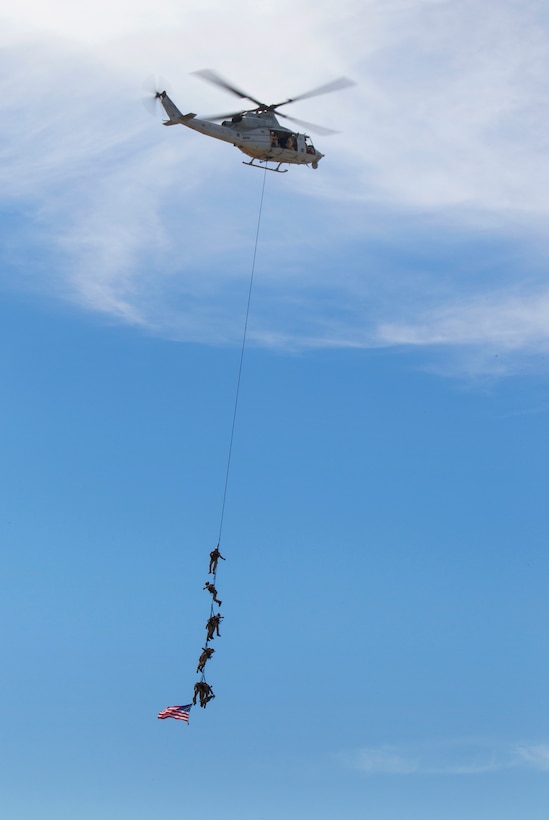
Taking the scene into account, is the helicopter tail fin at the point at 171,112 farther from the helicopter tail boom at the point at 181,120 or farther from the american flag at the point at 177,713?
the american flag at the point at 177,713

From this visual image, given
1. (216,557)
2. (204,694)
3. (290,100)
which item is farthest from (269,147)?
(204,694)

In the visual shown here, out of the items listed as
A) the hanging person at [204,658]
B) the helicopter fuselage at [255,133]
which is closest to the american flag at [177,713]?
the hanging person at [204,658]

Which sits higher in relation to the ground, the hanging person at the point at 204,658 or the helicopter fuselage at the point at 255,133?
the helicopter fuselage at the point at 255,133

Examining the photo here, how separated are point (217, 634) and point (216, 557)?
14.8ft

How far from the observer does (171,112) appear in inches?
3492

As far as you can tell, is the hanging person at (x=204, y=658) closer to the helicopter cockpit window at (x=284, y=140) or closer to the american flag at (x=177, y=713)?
the american flag at (x=177, y=713)

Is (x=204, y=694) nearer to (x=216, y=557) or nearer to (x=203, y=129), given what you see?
(x=216, y=557)

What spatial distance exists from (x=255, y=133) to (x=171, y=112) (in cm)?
571

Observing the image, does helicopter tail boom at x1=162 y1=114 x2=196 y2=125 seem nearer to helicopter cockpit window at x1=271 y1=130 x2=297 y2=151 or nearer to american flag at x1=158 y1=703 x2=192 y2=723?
helicopter cockpit window at x1=271 y1=130 x2=297 y2=151

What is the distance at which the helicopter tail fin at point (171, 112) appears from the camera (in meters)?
87.9

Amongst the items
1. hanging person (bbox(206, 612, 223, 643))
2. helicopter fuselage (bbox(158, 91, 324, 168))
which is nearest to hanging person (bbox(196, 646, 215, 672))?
hanging person (bbox(206, 612, 223, 643))

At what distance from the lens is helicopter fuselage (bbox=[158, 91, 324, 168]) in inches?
3501

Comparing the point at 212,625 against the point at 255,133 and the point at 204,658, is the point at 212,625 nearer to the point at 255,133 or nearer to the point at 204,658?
the point at 204,658

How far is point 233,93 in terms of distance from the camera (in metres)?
92.2
